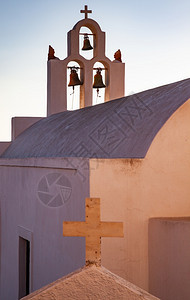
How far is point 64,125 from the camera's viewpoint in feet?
30.6

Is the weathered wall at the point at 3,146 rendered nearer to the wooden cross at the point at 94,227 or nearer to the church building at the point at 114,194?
the church building at the point at 114,194

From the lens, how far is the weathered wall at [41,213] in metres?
6.12

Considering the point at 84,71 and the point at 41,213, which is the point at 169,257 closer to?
the point at 41,213

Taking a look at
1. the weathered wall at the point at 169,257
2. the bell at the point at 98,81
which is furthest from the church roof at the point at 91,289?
the bell at the point at 98,81

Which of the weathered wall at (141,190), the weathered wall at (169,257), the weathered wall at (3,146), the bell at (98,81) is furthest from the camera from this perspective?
the weathered wall at (3,146)

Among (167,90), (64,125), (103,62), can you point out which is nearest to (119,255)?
(167,90)

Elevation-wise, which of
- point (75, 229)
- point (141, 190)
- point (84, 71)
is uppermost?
point (84, 71)

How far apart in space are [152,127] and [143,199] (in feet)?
3.05

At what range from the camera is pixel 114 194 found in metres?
5.75

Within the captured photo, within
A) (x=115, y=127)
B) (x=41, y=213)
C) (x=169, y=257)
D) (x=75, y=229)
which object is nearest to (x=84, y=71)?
(x=115, y=127)

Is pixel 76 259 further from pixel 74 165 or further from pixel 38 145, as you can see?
pixel 38 145

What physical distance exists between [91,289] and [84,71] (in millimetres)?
7926

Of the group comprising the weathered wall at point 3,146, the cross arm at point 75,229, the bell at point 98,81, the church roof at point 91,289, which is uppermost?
the bell at point 98,81

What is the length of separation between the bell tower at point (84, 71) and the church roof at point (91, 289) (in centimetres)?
775
